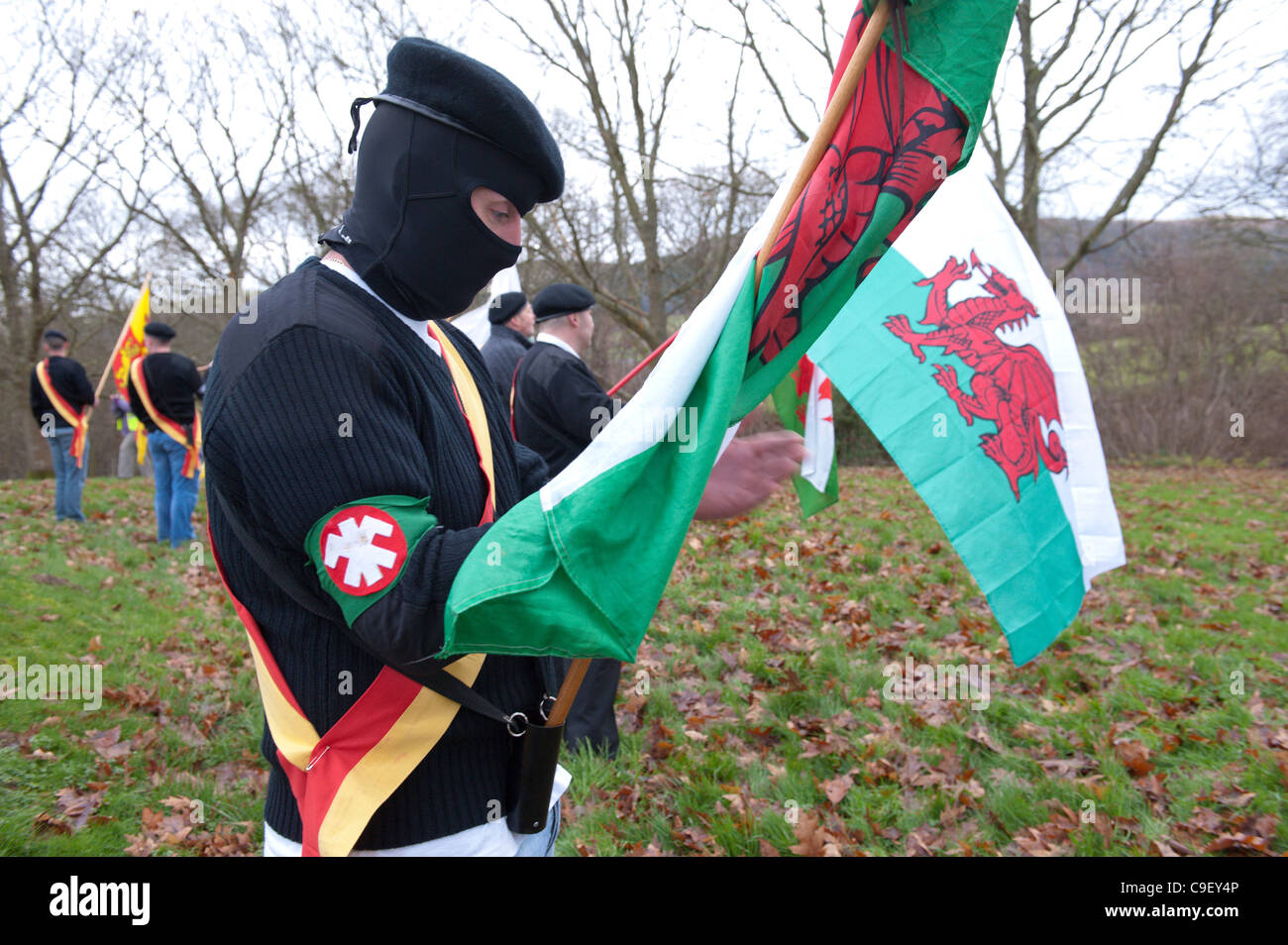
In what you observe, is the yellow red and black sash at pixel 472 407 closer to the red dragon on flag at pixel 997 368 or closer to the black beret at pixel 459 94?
A: the black beret at pixel 459 94

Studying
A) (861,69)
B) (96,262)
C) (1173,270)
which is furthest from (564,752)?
(1173,270)

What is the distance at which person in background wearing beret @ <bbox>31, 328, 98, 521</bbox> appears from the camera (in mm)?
9594

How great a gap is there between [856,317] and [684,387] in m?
2.35

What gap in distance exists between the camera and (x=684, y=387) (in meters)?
1.43

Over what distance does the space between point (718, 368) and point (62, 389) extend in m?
11.1

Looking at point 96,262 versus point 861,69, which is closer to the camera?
point 861,69

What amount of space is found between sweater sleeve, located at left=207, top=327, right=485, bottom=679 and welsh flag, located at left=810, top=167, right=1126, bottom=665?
7.28ft

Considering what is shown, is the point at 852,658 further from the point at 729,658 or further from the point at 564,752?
the point at 564,752

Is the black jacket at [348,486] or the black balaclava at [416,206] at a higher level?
the black balaclava at [416,206]

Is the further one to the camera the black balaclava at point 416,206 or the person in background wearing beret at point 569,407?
the person in background wearing beret at point 569,407

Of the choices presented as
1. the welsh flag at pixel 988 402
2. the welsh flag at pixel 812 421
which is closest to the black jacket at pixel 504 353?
the welsh flag at pixel 812 421

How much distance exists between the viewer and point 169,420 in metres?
8.62

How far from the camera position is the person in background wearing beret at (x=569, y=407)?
4.42m

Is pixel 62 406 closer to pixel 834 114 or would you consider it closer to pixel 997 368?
pixel 997 368
